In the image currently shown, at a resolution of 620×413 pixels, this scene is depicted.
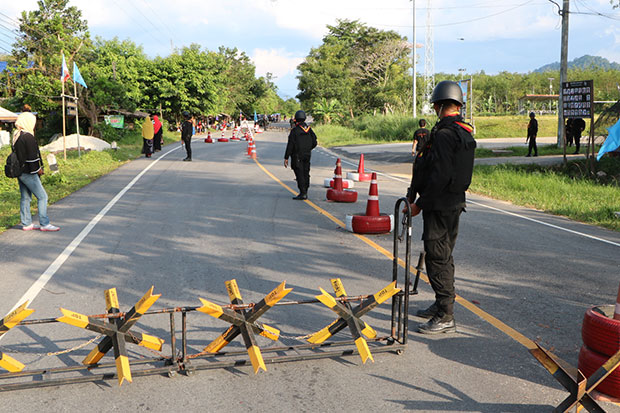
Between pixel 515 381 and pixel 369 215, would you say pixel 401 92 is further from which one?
pixel 515 381

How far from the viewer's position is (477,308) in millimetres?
5578

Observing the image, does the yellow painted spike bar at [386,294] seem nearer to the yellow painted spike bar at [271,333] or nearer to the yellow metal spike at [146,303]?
the yellow painted spike bar at [271,333]

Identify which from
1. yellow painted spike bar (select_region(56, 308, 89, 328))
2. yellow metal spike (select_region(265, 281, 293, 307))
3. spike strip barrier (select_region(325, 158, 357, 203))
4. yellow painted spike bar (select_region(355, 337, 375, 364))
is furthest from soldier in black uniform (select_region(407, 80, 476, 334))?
spike strip barrier (select_region(325, 158, 357, 203))

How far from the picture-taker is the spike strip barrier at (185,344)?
3930 millimetres

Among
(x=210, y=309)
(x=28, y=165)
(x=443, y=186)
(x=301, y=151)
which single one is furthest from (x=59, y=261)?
(x=301, y=151)

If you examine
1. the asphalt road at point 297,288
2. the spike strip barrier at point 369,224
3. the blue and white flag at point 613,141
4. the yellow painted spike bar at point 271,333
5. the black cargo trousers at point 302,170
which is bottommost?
the asphalt road at point 297,288

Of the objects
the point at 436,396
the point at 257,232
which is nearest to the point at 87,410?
the point at 436,396

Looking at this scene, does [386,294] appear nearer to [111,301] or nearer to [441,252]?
[441,252]

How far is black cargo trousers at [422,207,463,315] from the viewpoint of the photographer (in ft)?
16.0

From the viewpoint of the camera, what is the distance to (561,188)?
585 inches

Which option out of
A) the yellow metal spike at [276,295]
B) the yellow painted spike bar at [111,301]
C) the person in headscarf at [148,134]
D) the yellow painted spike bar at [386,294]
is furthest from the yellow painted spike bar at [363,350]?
the person in headscarf at [148,134]

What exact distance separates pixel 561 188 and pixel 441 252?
1138cm

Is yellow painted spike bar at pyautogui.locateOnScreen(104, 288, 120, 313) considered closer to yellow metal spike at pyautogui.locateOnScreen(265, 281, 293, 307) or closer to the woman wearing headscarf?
yellow metal spike at pyautogui.locateOnScreen(265, 281, 293, 307)

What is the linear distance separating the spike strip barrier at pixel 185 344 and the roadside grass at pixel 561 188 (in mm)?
7713
